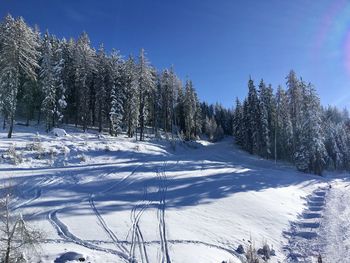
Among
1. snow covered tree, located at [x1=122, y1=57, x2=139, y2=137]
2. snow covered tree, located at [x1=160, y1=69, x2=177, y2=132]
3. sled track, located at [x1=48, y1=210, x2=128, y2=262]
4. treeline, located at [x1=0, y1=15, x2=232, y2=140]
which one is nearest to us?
sled track, located at [x1=48, y1=210, x2=128, y2=262]

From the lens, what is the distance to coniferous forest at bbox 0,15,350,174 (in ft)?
164

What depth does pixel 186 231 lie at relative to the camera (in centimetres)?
1916

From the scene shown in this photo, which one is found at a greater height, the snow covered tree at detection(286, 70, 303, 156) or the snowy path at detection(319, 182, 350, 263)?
the snow covered tree at detection(286, 70, 303, 156)

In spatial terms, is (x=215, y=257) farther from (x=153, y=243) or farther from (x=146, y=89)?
(x=146, y=89)

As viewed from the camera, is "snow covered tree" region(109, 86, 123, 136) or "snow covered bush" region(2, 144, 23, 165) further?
"snow covered tree" region(109, 86, 123, 136)

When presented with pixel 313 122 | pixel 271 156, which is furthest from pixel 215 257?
pixel 271 156

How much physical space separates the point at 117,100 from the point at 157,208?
44.4 m

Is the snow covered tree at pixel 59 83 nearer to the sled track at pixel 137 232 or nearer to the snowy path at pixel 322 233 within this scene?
the sled track at pixel 137 232

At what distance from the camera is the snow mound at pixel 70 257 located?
13.5m

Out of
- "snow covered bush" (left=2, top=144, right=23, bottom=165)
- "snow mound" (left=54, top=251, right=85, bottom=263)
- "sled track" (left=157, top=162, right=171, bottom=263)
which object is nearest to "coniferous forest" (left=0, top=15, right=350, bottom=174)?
"snow covered bush" (left=2, top=144, right=23, bottom=165)

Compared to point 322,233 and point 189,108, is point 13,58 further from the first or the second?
point 189,108

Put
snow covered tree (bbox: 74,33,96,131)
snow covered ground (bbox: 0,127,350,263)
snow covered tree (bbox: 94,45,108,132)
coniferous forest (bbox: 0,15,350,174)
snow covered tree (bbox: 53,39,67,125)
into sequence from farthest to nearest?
snow covered tree (bbox: 94,45,108,132)
snow covered tree (bbox: 74,33,96,131)
snow covered tree (bbox: 53,39,67,125)
coniferous forest (bbox: 0,15,350,174)
snow covered ground (bbox: 0,127,350,263)

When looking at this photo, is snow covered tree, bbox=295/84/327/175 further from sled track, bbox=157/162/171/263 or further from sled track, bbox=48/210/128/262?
sled track, bbox=48/210/128/262

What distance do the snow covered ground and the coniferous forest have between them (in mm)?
15048
